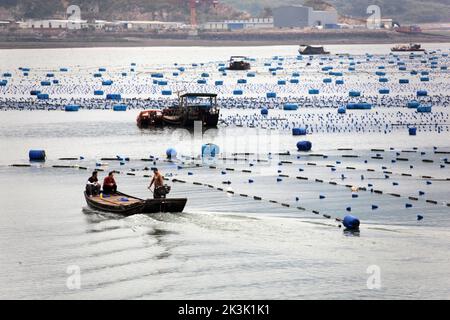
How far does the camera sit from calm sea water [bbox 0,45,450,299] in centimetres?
4809

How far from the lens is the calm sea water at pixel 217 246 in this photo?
48094 millimetres

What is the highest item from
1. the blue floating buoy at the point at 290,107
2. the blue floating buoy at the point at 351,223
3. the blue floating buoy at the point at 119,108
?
the blue floating buoy at the point at 351,223

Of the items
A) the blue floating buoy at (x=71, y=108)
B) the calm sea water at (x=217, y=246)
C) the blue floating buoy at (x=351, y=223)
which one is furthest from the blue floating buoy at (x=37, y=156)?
the blue floating buoy at (x=71, y=108)

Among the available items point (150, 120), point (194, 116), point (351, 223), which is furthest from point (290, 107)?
point (351, 223)

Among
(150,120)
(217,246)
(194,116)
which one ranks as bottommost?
(150,120)

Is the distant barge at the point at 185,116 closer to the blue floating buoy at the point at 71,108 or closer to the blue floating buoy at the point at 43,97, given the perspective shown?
the blue floating buoy at the point at 71,108

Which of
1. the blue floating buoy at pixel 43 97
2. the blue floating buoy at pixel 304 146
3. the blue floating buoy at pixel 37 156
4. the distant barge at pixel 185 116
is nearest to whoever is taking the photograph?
the blue floating buoy at pixel 37 156

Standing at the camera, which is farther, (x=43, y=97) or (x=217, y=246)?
(x=43, y=97)

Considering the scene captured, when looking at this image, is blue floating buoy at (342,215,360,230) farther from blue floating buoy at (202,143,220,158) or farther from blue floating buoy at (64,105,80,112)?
blue floating buoy at (64,105,80,112)

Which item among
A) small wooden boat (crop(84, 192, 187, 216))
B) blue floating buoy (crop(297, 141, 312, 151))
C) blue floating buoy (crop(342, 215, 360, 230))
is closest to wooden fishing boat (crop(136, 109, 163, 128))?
blue floating buoy (crop(297, 141, 312, 151))

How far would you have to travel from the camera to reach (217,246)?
179 feet

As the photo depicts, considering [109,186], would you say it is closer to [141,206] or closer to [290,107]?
[141,206]
